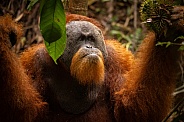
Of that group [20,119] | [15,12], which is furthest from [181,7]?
[15,12]

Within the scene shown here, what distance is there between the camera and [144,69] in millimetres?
4039

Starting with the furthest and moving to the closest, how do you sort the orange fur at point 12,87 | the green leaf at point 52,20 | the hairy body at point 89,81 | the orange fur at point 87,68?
the orange fur at point 87,68
the hairy body at point 89,81
the orange fur at point 12,87
the green leaf at point 52,20

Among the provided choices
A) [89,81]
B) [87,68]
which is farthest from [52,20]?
[89,81]

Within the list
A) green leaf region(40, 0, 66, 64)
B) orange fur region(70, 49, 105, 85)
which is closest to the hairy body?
orange fur region(70, 49, 105, 85)

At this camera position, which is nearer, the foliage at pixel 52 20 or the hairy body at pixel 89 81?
the foliage at pixel 52 20

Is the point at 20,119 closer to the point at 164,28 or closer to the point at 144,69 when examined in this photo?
the point at 144,69

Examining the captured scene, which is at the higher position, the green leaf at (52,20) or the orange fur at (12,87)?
the green leaf at (52,20)

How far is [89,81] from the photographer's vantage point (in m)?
4.05

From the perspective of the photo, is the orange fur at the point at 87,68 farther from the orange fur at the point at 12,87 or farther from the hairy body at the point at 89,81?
the orange fur at the point at 12,87

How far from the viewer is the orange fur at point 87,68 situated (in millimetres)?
3908

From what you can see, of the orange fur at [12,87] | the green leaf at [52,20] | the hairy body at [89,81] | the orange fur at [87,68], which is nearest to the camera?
the green leaf at [52,20]

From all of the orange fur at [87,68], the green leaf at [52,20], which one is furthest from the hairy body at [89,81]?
the green leaf at [52,20]

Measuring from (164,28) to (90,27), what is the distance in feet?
3.31

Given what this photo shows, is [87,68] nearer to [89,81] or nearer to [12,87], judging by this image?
[89,81]
